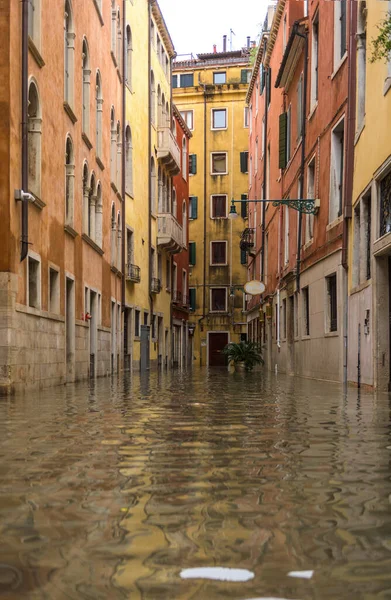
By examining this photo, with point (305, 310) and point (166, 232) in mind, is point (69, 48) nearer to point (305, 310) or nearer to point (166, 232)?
point (305, 310)

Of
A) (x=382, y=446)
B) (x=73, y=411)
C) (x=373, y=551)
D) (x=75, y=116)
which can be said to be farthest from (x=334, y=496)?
(x=75, y=116)

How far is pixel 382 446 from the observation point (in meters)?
6.10

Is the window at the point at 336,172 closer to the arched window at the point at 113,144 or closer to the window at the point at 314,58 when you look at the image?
the window at the point at 314,58

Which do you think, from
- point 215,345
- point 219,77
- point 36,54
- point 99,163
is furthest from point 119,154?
point 219,77

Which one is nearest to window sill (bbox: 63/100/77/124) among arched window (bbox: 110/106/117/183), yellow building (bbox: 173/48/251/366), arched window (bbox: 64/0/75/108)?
arched window (bbox: 64/0/75/108)

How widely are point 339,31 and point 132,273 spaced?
1510 cm

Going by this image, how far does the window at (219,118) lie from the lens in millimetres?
59031

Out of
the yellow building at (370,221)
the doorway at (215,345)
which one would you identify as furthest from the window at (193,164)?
the yellow building at (370,221)

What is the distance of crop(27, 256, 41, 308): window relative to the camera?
16328mm

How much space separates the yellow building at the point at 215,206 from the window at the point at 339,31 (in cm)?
3882

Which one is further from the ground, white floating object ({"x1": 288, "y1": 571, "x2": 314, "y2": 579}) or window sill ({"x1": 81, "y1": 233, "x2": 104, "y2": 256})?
window sill ({"x1": 81, "y1": 233, "x2": 104, "y2": 256})

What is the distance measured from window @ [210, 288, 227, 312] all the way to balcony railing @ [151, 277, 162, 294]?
19732 mm

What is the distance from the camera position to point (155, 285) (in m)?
38.5

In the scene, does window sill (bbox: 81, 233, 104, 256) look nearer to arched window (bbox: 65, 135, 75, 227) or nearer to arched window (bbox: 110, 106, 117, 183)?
arched window (bbox: 65, 135, 75, 227)
